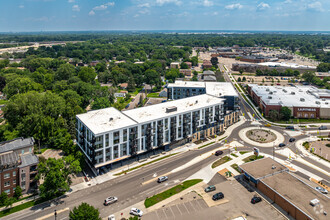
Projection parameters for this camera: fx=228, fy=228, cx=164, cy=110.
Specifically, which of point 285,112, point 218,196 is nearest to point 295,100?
point 285,112

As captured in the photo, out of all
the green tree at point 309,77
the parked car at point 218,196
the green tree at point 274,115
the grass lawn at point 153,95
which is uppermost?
the green tree at point 309,77

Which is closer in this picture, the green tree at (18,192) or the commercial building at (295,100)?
the green tree at (18,192)

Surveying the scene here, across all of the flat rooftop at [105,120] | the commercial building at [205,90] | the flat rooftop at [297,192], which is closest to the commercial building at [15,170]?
the flat rooftop at [105,120]

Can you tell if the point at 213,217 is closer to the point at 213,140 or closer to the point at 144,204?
the point at 144,204

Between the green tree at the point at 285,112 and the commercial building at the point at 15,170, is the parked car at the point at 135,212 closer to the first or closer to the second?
the commercial building at the point at 15,170

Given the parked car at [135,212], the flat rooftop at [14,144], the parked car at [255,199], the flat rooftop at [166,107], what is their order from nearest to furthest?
the parked car at [135,212] < the parked car at [255,199] < the flat rooftop at [14,144] < the flat rooftop at [166,107]

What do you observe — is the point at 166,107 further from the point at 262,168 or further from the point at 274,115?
the point at 274,115

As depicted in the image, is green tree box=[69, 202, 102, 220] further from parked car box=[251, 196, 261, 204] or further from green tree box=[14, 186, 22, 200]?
parked car box=[251, 196, 261, 204]
